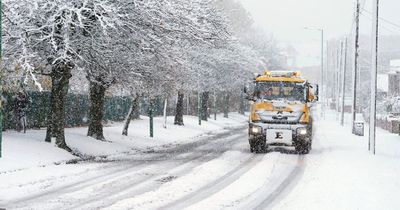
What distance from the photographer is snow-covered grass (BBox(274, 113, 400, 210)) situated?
13.2 metres

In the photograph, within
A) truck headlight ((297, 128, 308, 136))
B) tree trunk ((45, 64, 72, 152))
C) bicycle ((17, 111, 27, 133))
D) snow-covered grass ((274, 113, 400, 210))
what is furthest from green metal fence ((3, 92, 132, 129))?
snow-covered grass ((274, 113, 400, 210))

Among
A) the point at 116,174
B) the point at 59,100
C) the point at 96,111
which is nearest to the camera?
the point at 116,174

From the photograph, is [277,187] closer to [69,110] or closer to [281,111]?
[281,111]

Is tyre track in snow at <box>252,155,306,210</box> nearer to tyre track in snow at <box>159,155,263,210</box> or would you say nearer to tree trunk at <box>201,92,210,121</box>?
tyre track in snow at <box>159,155,263,210</box>

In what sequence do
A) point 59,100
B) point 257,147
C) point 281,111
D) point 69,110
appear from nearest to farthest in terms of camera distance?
point 59,100
point 281,111
point 257,147
point 69,110

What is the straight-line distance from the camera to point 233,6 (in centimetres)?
9662

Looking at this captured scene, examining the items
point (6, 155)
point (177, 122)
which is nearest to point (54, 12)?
point (6, 155)

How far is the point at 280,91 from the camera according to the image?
25.8 m

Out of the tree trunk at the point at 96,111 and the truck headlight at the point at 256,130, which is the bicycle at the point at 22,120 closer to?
the tree trunk at the point at 96,111

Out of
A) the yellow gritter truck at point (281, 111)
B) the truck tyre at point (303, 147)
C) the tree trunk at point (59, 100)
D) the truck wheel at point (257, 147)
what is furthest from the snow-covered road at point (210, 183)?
the tree trunk at point (59, 100)

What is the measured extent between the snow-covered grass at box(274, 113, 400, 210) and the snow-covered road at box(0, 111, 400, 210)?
2 centimetres

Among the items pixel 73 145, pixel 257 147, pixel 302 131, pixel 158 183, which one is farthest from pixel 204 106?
pixel 158 183

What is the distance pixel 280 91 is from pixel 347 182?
9.67 meters

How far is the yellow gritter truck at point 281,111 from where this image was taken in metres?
25.2
